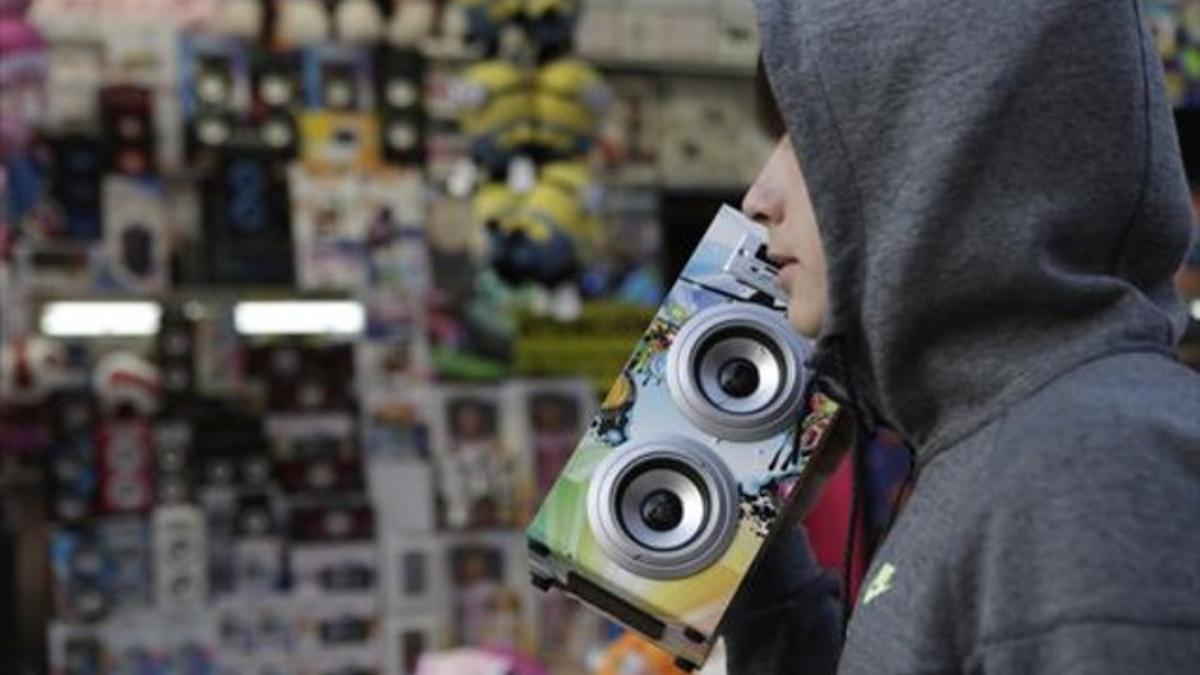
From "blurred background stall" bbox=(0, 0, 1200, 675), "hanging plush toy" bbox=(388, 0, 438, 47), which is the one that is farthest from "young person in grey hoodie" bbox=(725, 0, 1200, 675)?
"hanging plush toy" bbox=(388, 0, 438, 47)

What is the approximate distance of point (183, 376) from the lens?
3607 millimetres

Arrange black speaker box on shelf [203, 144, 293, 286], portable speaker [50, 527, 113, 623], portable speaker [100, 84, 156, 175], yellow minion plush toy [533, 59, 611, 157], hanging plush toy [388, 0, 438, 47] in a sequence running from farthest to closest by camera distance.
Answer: hanging plush toy [388, 0, 438, 47], black speaker box on shelf [203, 144, 293, 286], portable speaker [100, 84, 156, 175], yellow minion plush toy [533, 59, 611, 157], portable speaker [50, 527, 113, 623]

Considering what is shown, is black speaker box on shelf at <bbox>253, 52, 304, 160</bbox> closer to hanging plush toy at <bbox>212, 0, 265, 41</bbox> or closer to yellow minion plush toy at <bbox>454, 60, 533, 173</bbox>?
hanging plush toy at <bbox>212, 0, 265, 41</bbox>

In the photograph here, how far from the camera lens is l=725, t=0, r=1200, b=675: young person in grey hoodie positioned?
764 millimetres

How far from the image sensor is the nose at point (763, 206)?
99 cm

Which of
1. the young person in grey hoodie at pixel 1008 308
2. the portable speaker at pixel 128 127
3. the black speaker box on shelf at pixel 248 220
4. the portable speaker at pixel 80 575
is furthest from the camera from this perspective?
the black speaker box on shelf at pixel 248 220

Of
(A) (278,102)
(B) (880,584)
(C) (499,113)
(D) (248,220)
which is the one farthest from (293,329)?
(B) (880,584)

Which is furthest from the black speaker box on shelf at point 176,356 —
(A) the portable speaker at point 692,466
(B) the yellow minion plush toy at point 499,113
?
(A) the portable speaker at point 692,466

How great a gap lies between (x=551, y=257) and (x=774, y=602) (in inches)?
90.2

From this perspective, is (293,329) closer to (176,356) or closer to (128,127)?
(176,356)

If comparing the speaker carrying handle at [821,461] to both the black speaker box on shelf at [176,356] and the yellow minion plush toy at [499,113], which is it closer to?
the yellow minion plush toy at [499,113]

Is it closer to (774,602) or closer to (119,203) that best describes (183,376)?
(119,203)

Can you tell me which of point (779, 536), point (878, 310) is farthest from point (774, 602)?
point (878, 310)

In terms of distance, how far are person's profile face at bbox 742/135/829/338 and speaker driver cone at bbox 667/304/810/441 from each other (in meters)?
0.16
